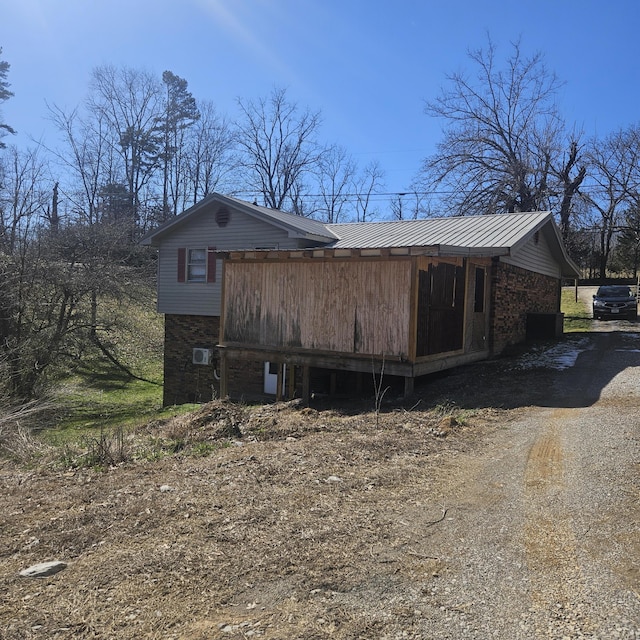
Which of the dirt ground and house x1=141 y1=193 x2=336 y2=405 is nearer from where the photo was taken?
the dirt ground

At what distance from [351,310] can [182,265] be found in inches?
328

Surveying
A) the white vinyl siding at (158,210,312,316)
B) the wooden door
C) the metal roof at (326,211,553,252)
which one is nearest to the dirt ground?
the wooden door

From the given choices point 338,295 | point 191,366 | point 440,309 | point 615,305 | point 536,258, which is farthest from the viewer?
point 615,305

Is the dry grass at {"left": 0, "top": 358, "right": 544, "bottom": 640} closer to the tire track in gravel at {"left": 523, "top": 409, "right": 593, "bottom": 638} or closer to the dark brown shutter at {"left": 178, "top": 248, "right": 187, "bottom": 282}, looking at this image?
the tire track in gravel at {"left": 523, "top": 409, "right": 593, "bottom": 638}

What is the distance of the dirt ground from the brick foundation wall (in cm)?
1019

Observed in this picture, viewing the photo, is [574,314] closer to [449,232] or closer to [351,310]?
[449,232]

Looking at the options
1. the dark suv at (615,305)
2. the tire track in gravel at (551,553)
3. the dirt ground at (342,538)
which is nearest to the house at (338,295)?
the dirt ground at (342,538)

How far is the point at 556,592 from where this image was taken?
3.12 m

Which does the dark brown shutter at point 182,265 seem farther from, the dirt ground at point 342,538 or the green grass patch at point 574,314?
the green grass patch at point 574,314

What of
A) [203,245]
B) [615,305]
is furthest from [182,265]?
[615,305]

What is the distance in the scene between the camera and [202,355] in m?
17.1

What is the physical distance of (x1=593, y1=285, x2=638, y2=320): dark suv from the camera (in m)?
23.2

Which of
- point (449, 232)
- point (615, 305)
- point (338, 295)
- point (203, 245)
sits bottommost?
point (338, 295)

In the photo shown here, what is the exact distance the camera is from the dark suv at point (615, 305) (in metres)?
23.2
